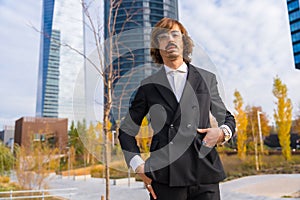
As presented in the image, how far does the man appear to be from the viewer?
3.45 ft

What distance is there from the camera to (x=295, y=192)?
741cm

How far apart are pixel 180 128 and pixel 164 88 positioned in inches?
7.9

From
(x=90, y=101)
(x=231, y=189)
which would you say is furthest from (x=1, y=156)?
(x=90, y=101)

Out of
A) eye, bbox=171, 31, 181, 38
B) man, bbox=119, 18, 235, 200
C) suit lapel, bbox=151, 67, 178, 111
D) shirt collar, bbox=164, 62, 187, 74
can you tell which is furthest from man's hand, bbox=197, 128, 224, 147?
eye, bbox=171, 31, 181, 38

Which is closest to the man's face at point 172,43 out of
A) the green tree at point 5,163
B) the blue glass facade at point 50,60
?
the blue glass facade at point 50,60

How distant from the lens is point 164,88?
3.80 ft

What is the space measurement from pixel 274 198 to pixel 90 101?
6840 millimetres

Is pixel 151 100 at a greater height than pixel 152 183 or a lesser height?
greater

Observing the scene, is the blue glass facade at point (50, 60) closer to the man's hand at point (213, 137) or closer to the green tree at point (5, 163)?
the man's hand at point (213, 137)

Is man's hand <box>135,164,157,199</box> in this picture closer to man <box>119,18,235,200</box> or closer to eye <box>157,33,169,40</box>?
man <box>119,18,235,200</box>

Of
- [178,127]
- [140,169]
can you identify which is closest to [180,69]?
[178,127]

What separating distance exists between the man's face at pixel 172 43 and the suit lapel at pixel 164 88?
0.28ft

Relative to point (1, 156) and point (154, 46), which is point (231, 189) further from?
point (1, 156)

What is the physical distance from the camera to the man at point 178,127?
1052 mm
